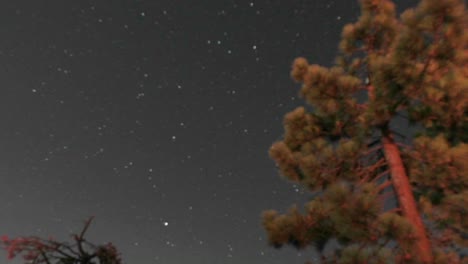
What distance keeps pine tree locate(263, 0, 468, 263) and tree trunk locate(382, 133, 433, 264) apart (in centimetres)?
2

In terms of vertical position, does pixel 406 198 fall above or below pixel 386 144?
below

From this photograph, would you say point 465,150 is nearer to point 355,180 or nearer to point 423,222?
point 423,222

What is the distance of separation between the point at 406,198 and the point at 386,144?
1185mm

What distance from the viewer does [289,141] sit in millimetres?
7742

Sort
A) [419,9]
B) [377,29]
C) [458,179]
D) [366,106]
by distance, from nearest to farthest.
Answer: [419,9]
[458,179]
[366,106]
[377,29]

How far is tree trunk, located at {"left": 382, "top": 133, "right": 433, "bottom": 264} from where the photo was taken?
530cm

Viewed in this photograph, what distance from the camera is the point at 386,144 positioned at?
7039mm

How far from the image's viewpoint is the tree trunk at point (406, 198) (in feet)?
17.4

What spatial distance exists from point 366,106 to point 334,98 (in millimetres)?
621

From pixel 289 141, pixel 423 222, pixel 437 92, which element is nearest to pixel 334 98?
pixel 289 141

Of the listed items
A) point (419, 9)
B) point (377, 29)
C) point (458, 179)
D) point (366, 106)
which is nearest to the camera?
point (419, 9)

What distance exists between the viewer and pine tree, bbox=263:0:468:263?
18.1ft

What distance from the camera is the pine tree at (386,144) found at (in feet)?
18.1

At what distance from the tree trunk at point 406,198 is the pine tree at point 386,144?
2 centimetres
